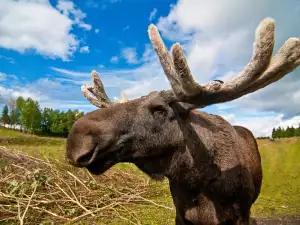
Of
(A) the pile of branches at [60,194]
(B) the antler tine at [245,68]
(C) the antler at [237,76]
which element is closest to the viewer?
(B) the antler tine at [245,68]

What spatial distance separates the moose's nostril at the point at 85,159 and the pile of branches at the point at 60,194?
4180 mm

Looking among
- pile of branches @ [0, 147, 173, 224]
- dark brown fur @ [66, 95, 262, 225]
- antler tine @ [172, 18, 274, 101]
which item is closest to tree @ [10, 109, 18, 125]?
pile of branches @ [0, 147, 173, 224]

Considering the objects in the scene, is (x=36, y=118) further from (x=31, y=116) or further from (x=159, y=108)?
(x=159, y=108)

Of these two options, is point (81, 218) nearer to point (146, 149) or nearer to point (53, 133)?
point (146, 149)

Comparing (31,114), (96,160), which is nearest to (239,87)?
(96,160)

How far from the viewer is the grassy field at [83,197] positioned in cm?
720

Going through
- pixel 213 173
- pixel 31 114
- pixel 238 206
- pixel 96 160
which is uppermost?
pixel 31 114

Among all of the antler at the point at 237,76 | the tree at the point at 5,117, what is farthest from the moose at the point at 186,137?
the tree at the point at 5,117

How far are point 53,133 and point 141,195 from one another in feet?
275

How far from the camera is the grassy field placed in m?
7.20

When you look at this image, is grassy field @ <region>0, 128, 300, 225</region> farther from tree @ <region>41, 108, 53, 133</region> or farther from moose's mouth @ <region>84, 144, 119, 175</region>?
tree @ <region>41, 108, 53, 133</region>

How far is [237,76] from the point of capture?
10.8 ft

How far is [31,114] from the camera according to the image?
8231 cm

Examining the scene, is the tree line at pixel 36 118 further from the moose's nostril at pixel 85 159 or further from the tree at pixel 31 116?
the moose's nostril at pixel 85 159
